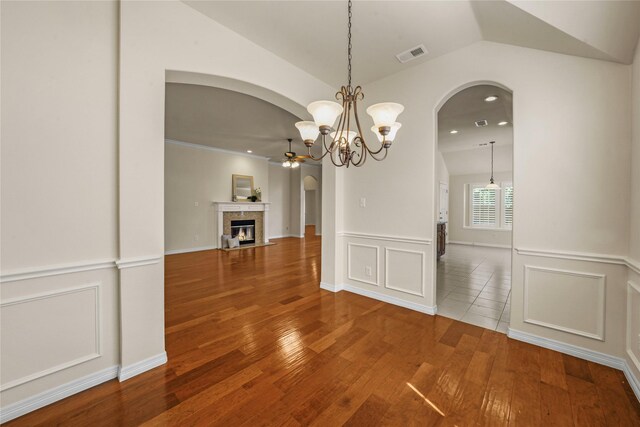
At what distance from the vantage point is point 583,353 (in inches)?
83.7

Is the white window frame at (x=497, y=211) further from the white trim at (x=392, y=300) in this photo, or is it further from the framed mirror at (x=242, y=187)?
the framed mirror at (x=242, y=187)

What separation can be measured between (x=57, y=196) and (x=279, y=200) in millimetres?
8361

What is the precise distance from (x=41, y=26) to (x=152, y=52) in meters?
0.59

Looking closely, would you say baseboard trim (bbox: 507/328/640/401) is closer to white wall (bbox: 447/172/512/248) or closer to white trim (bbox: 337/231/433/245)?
white trim (bbox: 337/231/433/245)

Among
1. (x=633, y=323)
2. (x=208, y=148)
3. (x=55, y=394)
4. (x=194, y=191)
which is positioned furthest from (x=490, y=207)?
(x=55, y=394)

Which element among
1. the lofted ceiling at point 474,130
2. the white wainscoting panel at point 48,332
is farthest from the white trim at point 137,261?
the lofted ceiling at point 474,130

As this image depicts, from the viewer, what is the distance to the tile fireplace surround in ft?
24.3

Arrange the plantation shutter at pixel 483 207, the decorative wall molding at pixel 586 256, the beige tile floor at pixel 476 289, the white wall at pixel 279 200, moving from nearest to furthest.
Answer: the decorative wall molding at pixel 586 256
the beige tile floor at pixel 476 289
the plantation shutter at pixel 483 207
the white wall at pixel 279 200

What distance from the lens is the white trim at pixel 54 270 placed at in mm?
1487

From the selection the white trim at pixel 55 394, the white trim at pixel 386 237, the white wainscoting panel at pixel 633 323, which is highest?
the white trim at pixel 386 237

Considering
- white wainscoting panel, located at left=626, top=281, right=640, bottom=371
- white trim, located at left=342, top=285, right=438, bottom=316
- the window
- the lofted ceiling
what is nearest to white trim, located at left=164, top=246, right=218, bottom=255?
white trim, located at left=342, top=285, right=438, bottom=316

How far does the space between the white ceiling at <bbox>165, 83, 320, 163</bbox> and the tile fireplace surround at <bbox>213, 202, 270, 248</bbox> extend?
1752 millimetres

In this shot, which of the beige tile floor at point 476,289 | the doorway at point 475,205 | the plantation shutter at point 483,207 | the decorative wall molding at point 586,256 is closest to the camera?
the decorative wall molding at point 586,256

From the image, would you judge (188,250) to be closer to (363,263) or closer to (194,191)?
(194,191)
